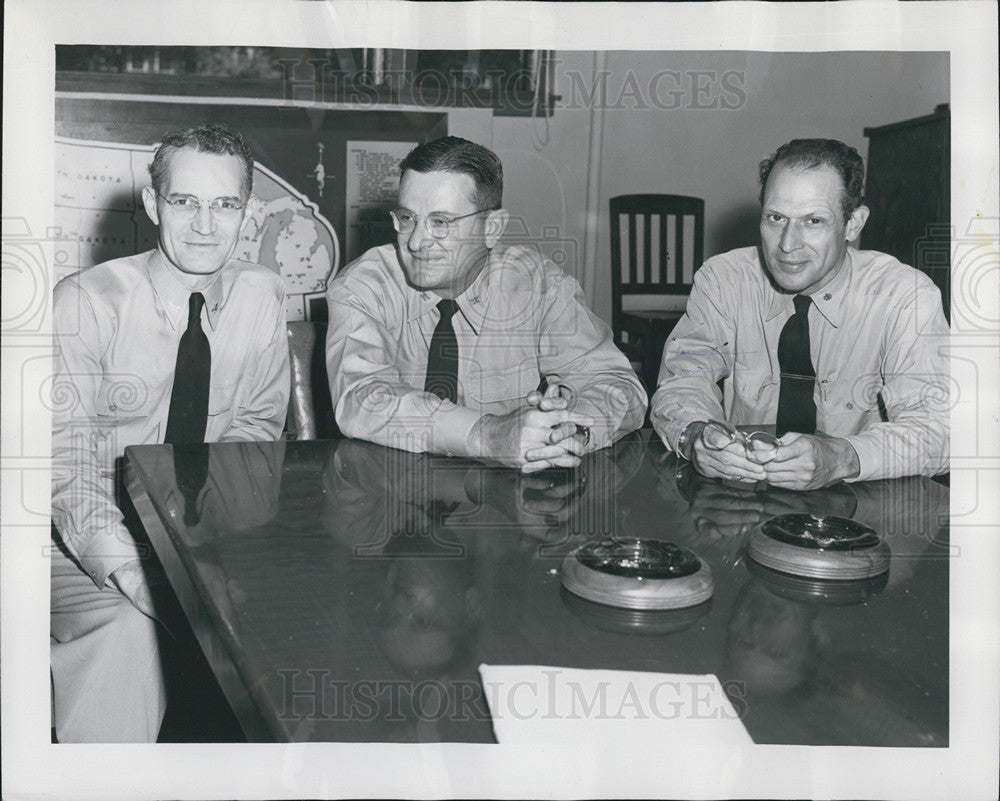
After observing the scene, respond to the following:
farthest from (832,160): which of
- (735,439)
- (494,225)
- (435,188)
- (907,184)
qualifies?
(907,184)

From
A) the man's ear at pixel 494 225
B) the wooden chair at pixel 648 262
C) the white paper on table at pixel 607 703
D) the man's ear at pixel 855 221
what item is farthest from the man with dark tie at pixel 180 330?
the wooden chair at pixel 648 262

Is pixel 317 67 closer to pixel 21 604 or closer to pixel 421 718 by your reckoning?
pixel 21 604

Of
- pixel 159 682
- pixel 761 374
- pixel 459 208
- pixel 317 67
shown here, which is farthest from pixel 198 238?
pixel 317 67

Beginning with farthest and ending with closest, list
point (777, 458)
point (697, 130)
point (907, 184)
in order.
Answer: point (697, 130), point (907, 184), point (777, 458)

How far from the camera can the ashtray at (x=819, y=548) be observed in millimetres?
970

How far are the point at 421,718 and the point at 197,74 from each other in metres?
3.18

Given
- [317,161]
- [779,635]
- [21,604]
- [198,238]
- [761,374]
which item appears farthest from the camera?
[317,161]

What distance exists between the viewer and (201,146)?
A: 1.95m

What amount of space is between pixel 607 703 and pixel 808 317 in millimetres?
1617

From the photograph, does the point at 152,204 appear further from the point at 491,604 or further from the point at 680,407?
the point at 491,604

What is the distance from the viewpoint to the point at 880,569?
100 cm

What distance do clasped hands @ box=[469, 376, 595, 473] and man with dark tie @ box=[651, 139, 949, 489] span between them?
18.4 inches

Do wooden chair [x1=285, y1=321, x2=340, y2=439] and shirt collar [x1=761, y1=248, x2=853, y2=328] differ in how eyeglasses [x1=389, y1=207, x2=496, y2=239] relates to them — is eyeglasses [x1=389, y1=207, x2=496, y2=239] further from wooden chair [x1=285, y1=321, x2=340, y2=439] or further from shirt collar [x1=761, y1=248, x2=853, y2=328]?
shirt collar [x1=761, y1=248, x2=853, y2=328]

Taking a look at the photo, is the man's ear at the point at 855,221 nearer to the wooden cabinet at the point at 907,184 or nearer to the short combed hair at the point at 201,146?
the short combed hair at the point at 201,146
